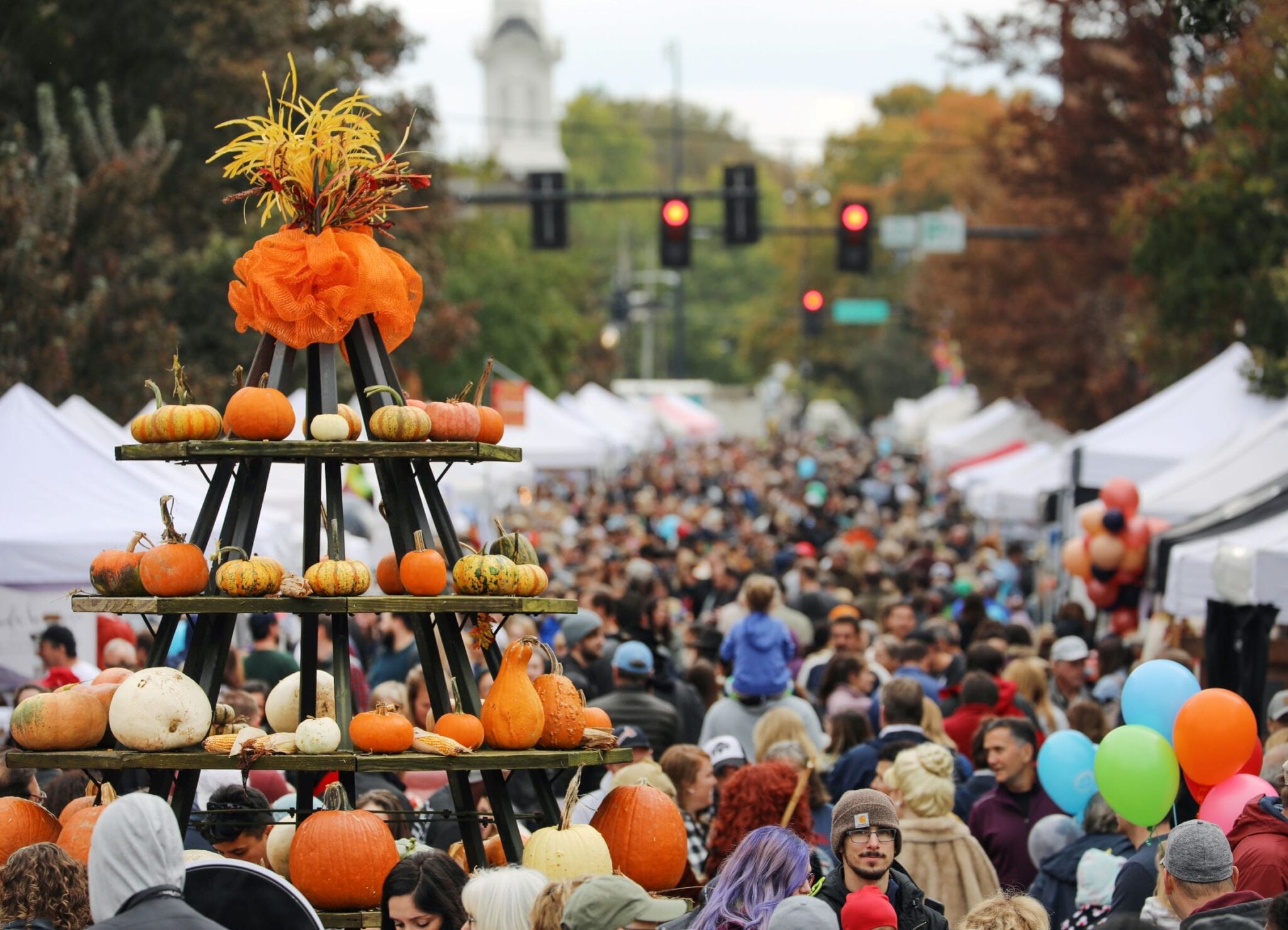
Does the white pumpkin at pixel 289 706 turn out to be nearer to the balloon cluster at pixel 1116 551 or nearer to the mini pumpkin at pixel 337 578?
the mini pumpkin at pixel 337 578

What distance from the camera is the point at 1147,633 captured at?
1384 cm

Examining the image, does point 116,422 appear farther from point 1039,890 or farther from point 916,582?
point 1039,890

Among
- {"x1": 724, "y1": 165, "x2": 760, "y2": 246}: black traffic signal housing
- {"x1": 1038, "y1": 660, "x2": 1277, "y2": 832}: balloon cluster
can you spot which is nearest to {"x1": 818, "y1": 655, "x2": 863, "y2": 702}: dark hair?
{"x1": 1038, "y1": 660, "x2": 1277, "y2": 832}: balloon cluster

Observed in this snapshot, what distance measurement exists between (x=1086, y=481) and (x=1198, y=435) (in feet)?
4.79

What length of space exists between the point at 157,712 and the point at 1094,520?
425 inches

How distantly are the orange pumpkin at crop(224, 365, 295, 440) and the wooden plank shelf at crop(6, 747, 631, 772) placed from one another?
3.54 feet

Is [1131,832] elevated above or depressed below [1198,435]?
below

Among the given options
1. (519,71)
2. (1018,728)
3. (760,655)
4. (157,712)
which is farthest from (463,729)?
(519,71)

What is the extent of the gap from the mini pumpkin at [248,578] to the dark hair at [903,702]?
12.2 ft

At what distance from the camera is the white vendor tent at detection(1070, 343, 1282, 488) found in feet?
60.5

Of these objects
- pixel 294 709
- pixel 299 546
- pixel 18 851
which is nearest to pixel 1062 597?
pixel 299 546

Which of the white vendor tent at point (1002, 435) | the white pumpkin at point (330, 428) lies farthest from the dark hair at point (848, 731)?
the white vendor tent at point (1002, 435)

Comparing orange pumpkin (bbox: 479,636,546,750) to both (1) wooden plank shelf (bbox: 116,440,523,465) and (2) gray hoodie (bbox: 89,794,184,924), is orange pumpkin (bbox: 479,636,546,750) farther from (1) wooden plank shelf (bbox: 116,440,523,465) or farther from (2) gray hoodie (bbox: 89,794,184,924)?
(2) gray hoodie (bbox: 89,794,184,924)

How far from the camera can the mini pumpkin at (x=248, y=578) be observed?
19.2ft
